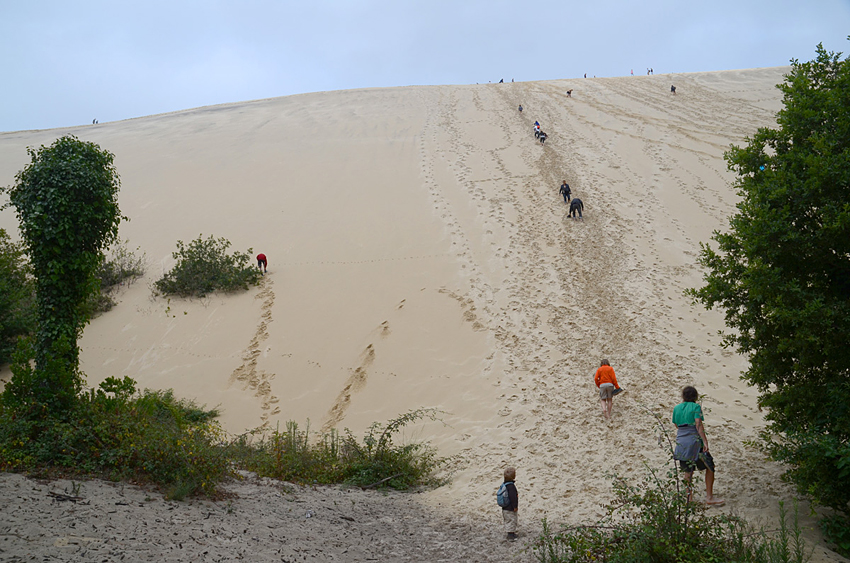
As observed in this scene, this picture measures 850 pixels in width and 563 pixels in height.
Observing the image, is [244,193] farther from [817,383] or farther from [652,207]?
[817,383]

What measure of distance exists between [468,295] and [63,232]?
370 inches

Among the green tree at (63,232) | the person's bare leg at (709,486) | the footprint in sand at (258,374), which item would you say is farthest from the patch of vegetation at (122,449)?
the person's bare leg at (709,486)

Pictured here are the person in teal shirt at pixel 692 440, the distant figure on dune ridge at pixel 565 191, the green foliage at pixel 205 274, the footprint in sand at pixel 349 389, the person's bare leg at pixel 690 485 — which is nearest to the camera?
the person's bare leg at pixel 690 485

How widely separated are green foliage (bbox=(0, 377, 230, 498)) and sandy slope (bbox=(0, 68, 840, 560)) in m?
3.10

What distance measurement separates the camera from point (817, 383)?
5.41 m

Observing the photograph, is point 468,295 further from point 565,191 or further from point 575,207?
point 565,191

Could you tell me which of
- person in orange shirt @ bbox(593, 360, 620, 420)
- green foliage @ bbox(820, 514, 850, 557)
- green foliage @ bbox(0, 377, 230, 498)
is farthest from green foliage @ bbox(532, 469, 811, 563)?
green foliage @ bbox(0, 377, 230, 498)

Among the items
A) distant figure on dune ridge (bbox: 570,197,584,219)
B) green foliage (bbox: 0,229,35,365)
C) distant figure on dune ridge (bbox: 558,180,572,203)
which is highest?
distant figure on dune ridge (bbox: 558,180,572,203)

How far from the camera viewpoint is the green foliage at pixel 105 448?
19.6ft

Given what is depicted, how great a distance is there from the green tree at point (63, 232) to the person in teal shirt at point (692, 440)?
280 inches

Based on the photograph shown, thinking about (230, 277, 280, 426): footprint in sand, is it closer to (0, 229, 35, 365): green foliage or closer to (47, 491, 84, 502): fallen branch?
(0, 229, 35, 365): green foliage

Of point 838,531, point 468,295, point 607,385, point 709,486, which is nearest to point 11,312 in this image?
point 468,295

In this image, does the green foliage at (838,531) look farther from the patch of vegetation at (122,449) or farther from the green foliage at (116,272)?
the green foliage at (116,272)

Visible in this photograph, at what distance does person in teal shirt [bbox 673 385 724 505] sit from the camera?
19.0 ft
